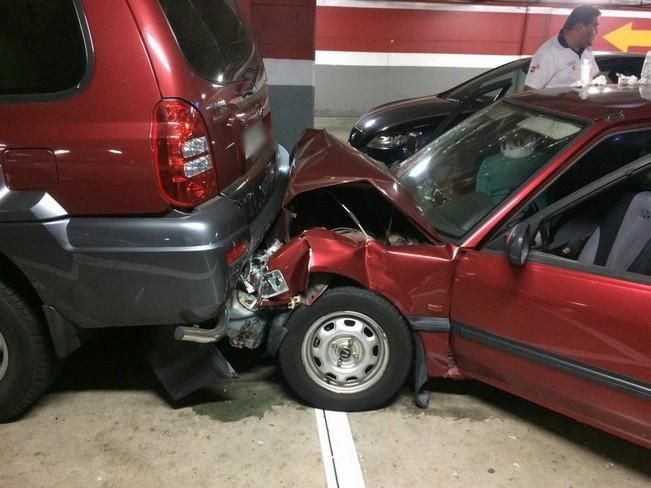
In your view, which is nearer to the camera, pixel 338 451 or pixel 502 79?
pixel 338 451

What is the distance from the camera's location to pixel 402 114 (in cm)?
554

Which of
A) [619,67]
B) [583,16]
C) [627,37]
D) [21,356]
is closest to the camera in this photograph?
[21,356]

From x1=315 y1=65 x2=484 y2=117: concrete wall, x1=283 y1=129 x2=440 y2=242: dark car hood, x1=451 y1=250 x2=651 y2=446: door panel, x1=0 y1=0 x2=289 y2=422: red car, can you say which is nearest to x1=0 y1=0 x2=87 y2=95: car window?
x1=0 y1=0 x2=289 y2=422: red car

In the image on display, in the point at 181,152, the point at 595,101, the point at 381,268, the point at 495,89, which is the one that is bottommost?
the point at 381,268

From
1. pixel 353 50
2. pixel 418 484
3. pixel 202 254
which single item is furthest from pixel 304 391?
pixel 353 50

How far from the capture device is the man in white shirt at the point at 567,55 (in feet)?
15.5

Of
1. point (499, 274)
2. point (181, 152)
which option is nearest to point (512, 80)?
point (499, 274)

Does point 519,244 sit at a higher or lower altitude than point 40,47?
lower

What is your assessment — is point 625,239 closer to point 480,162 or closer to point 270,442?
point 480,162

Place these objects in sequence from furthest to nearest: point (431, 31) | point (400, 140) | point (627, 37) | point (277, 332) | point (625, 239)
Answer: point (627, 37), point (431, 31), point (400, 140), point (277, 332), point (625, 239)

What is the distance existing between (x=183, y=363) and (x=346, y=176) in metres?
1.20

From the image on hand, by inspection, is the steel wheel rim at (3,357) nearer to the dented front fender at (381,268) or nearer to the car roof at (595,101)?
the dented front fender at (381,268)

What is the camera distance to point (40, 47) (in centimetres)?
230

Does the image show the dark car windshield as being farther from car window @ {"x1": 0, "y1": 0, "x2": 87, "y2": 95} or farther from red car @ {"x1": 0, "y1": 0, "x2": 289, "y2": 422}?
car window @ {"x1": 0, "y1": 0, "x2": 87, "y2": 95}
